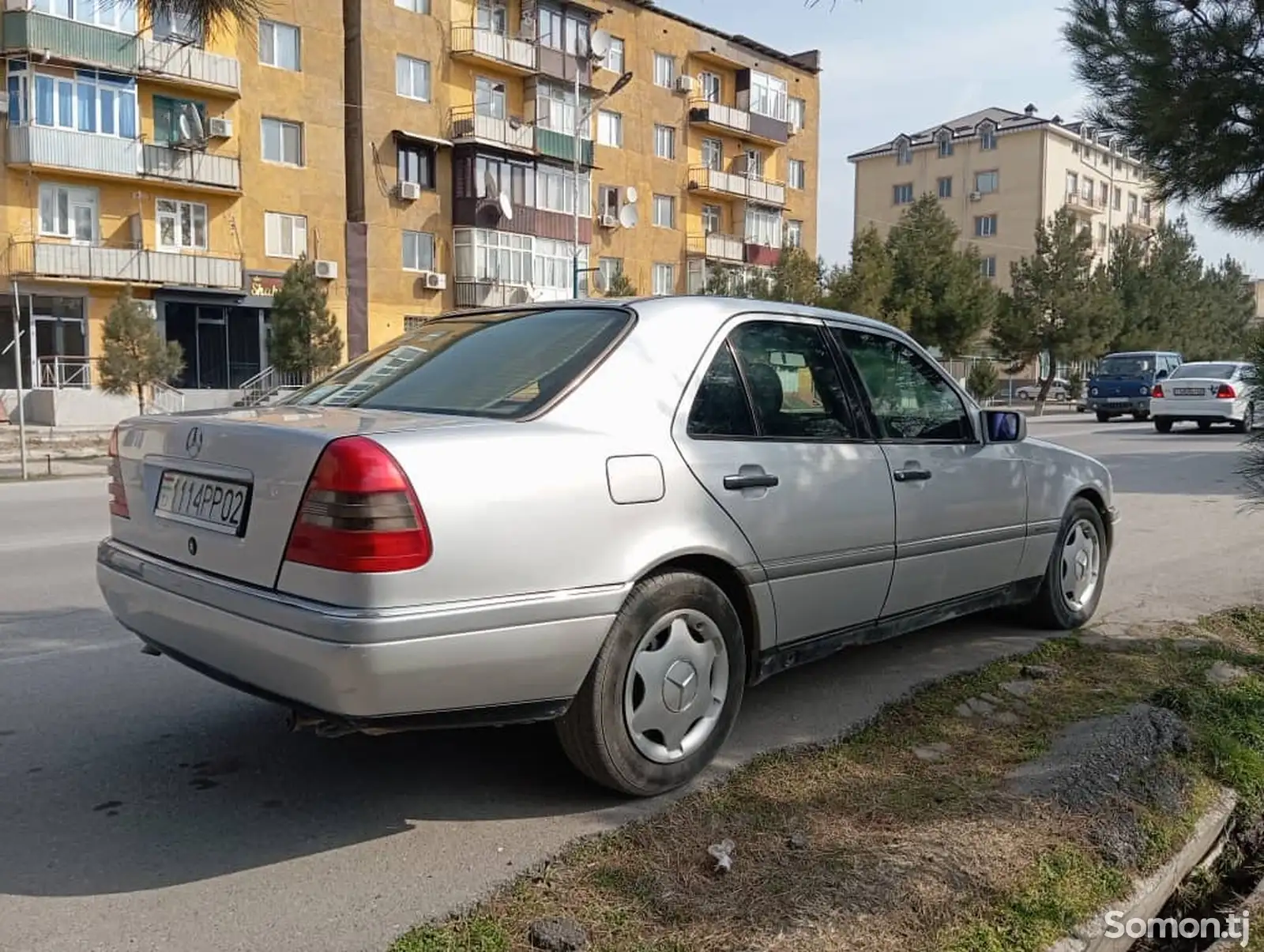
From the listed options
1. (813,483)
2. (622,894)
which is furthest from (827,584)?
(622,894)

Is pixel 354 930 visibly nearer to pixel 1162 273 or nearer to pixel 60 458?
pixel 60 458

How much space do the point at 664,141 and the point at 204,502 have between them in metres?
44.4

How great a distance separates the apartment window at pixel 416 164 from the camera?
36.4 m

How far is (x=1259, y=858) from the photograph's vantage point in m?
3.53

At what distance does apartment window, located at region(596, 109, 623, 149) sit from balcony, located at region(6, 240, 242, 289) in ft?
52.6

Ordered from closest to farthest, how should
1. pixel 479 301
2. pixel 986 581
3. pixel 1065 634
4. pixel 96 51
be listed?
pixel 986 581, pixel 1065 634, pixel 96 51, pixel 479 301

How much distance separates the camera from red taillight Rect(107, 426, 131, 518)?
385 cm

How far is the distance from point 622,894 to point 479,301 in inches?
1425

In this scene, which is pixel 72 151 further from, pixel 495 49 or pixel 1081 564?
pixel 1081 564

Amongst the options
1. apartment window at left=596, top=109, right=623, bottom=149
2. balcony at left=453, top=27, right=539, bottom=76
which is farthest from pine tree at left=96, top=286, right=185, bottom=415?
apartment window at left=596, top=109, right=623, bottom=149

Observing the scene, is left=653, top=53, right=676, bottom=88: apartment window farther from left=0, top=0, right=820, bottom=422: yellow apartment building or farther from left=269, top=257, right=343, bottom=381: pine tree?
left=269, top=257, right=343, bottom=381: pine tree

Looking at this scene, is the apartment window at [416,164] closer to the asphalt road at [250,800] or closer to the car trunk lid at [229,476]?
the asphalt road at [250,800]

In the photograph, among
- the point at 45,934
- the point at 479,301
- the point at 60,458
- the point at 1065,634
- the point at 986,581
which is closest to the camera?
the point at 45,934

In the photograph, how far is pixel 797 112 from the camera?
52.2 m
